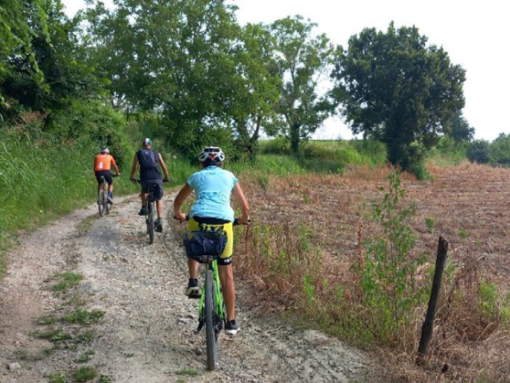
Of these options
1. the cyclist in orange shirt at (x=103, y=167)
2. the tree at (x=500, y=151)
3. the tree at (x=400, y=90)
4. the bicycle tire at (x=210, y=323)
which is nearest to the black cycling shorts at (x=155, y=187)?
the cyclist in orange shirt at (x=103, y=167)

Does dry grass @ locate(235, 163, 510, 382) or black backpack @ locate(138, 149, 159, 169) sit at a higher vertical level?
black backpack @ locate(138, 149, 159, 169)

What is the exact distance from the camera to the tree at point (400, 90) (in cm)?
3884

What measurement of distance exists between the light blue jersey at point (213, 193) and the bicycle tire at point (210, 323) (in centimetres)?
57

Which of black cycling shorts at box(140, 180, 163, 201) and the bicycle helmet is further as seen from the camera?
black cycling shorts at box(140, 180, 163, 201)

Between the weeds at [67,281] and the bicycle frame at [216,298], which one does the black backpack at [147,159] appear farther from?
the bicycle frame at [216,298]

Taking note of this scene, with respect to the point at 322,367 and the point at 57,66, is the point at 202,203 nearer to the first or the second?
the point at 322,367

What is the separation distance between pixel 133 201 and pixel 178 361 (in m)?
12.7

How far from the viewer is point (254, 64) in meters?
30.8

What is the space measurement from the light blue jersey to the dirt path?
148cm

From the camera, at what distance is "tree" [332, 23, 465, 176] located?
3884 centimetres

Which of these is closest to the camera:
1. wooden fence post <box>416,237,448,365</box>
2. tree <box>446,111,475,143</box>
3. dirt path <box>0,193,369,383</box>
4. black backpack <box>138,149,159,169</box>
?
wooden fence post <box>416,237,448,365</box>

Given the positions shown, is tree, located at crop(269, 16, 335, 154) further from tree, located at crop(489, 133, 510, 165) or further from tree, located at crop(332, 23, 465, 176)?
tree, located at crop(489, 133, 510, 165)

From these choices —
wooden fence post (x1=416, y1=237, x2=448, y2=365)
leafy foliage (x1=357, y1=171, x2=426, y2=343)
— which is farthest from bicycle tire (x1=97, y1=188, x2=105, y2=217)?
wooden fence post (x1=416, y1=237, x2=448, y2=365)

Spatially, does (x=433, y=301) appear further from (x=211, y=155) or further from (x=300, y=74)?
(x=300, y=74)
